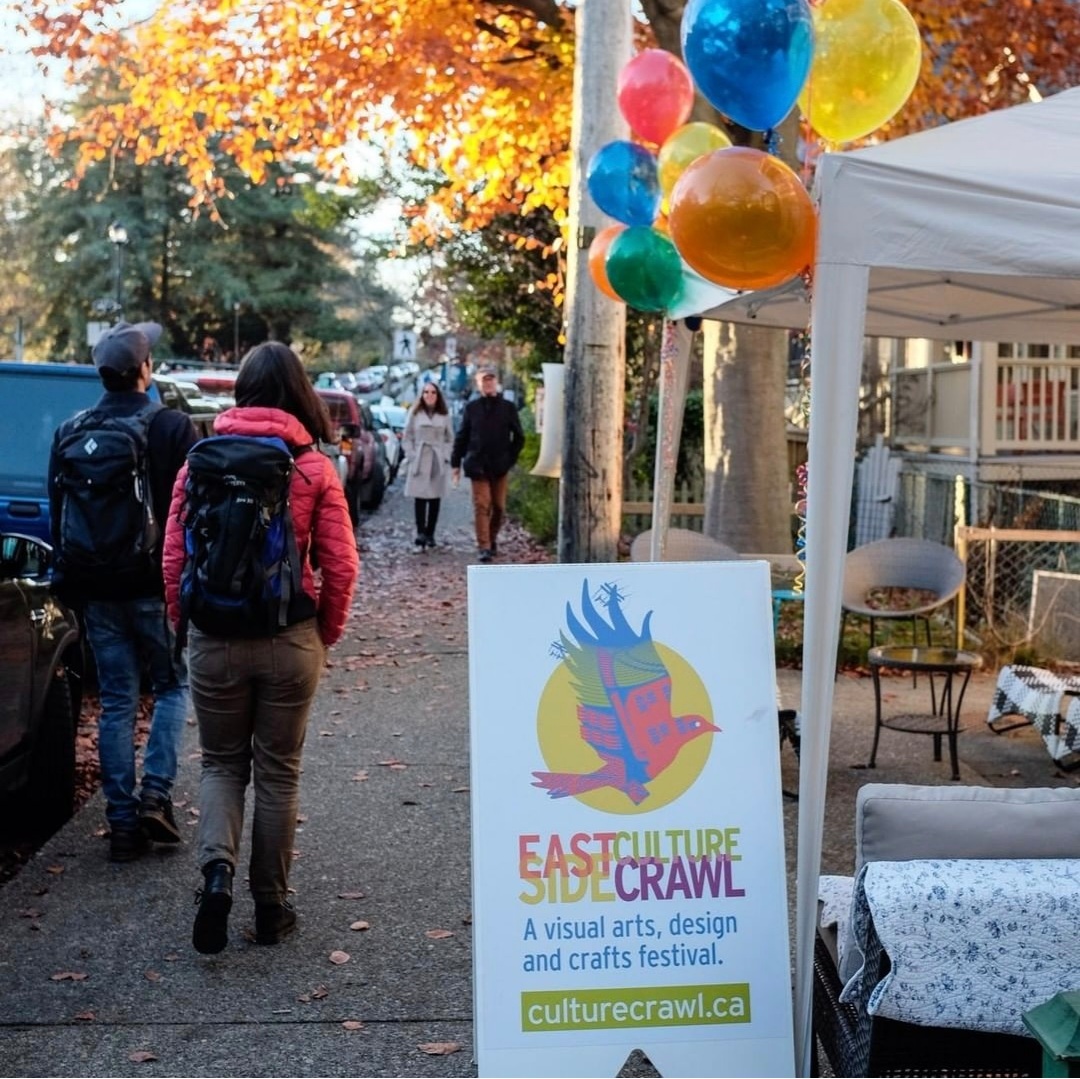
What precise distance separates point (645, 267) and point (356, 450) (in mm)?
13720

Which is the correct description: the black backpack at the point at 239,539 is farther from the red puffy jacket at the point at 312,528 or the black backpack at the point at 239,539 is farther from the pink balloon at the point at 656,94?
the pink balloon at the point at 656,94

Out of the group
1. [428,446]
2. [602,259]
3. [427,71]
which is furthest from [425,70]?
[602,259]

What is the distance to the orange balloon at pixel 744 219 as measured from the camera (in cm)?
426

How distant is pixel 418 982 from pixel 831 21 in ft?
11.1

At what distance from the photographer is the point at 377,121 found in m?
18.2

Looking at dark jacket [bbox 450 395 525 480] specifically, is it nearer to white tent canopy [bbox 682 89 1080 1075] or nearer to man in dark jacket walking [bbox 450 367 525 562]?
man in dark jacket walking [bbox 450 367 525 562]

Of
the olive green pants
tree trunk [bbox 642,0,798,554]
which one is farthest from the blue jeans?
tree trunk [bbox 642,0,798,554]

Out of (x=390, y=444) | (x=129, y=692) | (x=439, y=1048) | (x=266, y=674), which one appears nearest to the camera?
(x=439, y=1048)

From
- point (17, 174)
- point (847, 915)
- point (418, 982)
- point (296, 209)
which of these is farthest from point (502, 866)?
point (17, 174)

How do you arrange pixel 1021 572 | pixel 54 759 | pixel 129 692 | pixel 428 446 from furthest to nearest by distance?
1. pixel 428 446
2. pixel 1021 572
3. pixel 54 759
4. pixel 129 692

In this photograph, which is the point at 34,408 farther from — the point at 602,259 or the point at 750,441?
the point at 750,441

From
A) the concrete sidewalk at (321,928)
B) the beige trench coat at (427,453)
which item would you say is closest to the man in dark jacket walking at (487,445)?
the beige trench coat at (427,453)

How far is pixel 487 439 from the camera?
15.6 m

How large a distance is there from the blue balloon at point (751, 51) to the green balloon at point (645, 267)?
5.96ft
